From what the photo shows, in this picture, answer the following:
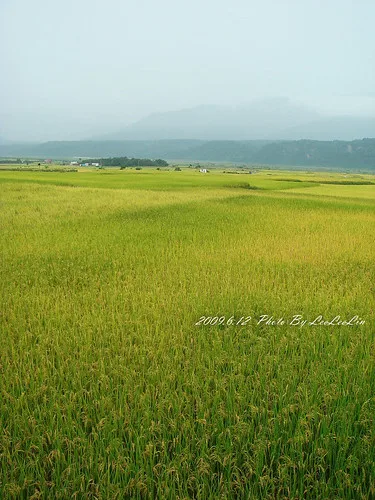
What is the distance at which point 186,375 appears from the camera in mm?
3484

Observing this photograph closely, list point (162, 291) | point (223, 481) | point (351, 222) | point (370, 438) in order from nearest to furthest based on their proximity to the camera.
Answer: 1. point (223, 481)
2. point (370, 438)
3. point (162, 291)
4. point (351, 222)

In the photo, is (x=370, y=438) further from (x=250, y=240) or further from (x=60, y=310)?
(x=250, y=240)

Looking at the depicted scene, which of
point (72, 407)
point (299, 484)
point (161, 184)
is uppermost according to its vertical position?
point (161, 184)

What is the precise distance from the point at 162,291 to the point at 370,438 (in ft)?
11.4

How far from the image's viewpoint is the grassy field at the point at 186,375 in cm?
252

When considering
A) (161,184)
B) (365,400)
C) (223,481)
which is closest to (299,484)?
(223,481)

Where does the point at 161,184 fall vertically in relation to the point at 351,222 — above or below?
above

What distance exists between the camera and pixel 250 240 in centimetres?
972

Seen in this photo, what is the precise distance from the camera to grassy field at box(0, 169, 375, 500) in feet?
8.25

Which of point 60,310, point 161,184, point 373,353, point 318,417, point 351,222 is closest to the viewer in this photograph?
point 318,417

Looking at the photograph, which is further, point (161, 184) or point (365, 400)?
point (161, 184)

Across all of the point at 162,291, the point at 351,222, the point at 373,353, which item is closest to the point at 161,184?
the point at 351,222

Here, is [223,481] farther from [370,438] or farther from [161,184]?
[161,184]

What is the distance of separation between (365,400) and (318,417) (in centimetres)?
46
